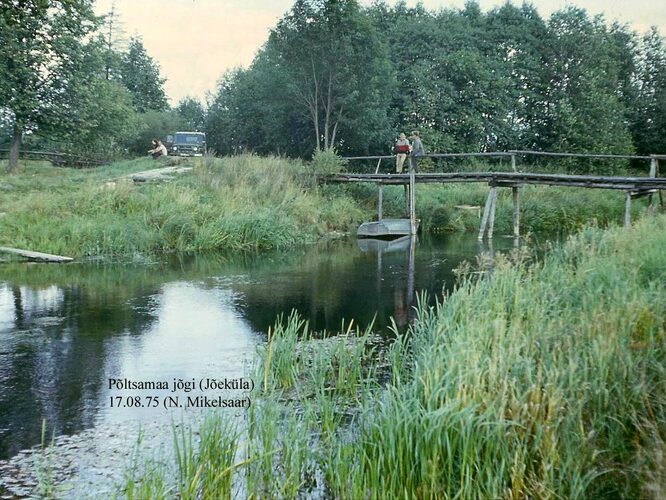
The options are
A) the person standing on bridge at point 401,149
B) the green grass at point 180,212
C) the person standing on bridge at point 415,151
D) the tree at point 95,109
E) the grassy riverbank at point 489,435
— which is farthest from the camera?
the tree at point 95,109

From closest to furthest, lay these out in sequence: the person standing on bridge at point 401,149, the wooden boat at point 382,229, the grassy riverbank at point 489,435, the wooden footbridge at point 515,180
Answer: the grassy riverbank at point 489,435 → the wooden footbridge at point 515,180 → the wooden boat at point 382,229 → the person standing on bridge at point 401,149

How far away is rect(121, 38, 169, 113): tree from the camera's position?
62938 millimetres

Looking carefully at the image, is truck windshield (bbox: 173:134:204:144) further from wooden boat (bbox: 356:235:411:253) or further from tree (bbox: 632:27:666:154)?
tree (bbox: 632:27:666:154)

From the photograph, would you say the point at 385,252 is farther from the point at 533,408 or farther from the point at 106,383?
the point at 533,408

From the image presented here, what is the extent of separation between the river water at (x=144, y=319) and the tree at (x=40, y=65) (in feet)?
56.3

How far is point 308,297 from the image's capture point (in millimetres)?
14438

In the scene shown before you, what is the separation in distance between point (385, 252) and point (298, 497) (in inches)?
685

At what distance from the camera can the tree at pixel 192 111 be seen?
60812 millimetres

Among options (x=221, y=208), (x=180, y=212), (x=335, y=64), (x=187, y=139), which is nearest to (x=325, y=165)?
(x=221, y=208)

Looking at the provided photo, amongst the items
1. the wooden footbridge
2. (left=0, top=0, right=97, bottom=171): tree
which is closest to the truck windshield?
(left=0, top=0, right=97, bottom=171): tree

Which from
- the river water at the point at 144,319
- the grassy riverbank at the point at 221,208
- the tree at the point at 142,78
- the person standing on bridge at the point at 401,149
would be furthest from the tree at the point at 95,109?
the tree at the point at 142,78

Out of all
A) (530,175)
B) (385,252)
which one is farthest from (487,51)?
(385,252)

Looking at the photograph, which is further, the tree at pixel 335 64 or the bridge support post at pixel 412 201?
the tree at pixel 335 64

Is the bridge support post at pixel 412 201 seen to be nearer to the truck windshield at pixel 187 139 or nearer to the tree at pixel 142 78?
the truck windshield at pixel 187 139
